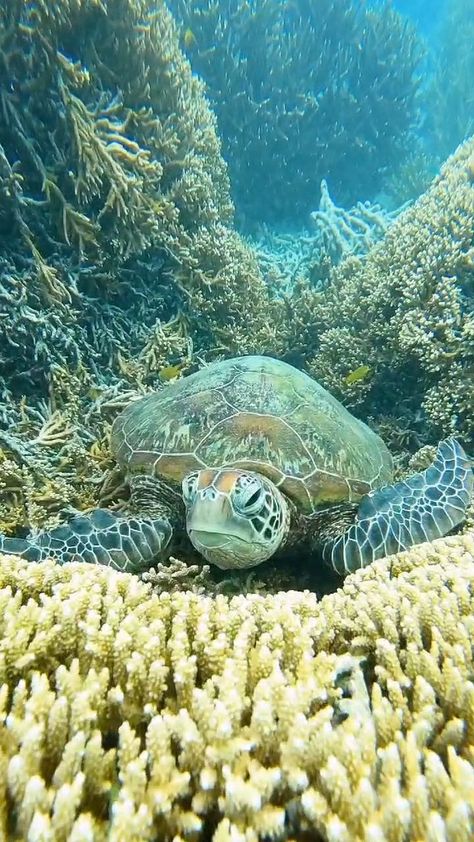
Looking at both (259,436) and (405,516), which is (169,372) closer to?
(259,436)

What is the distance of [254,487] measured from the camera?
210cm

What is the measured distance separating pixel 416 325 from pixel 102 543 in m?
2.98

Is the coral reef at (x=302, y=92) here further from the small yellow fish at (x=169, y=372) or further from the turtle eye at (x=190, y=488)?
the turtle eye at (x=190, y=488)

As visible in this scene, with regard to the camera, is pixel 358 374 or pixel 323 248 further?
pixel 323 248

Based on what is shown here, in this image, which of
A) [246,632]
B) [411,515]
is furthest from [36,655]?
[411,515]

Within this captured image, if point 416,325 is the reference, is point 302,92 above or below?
above

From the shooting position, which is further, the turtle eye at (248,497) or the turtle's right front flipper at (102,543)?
the turtle's right front flipper at (102,543)

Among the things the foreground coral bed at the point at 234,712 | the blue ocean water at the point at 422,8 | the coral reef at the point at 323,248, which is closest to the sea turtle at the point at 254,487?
the foreground coral bed at the point at 234,712

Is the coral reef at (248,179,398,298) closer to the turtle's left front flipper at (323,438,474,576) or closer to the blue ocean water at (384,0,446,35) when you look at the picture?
the turtle's left front flipper at (323,438,474,576)

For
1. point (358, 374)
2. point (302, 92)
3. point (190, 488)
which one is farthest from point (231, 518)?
point (302, 92)

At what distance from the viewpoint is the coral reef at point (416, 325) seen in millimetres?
3867

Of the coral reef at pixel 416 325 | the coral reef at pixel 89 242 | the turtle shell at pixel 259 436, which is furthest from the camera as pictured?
the coral reef at pixel 416 325

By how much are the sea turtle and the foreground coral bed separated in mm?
570

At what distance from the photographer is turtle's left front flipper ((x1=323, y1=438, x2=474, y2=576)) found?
8.17 feet
